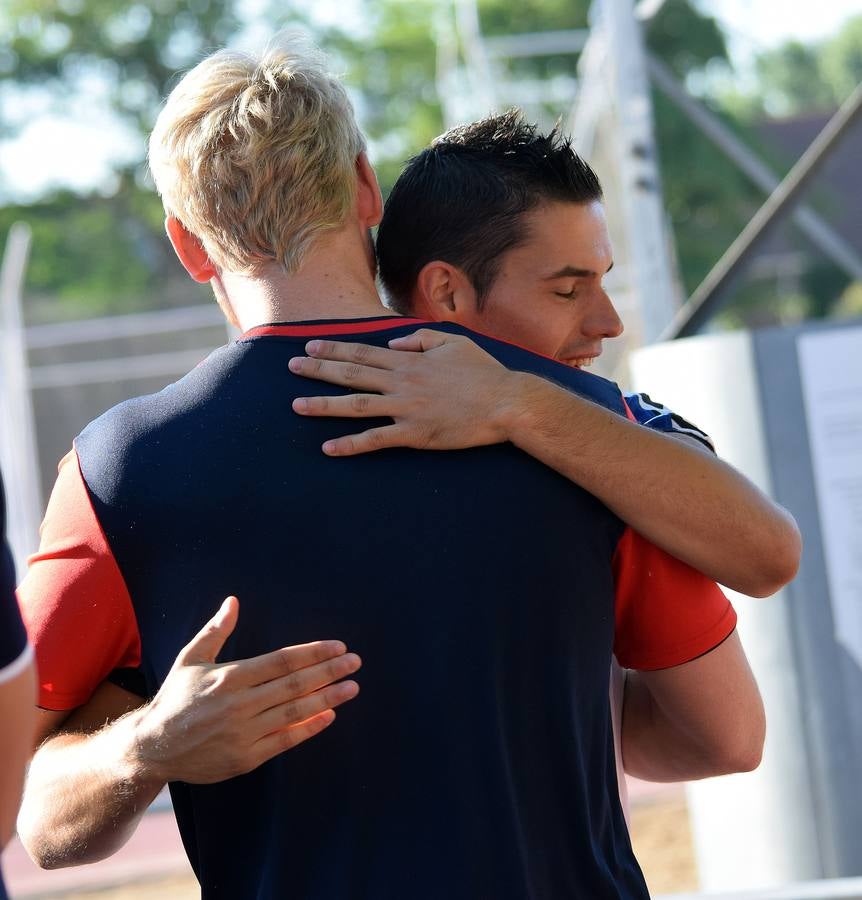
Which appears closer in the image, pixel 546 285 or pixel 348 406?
pixel 348 406

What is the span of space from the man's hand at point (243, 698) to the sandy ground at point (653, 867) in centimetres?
472

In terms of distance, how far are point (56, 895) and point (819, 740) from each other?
175 inches

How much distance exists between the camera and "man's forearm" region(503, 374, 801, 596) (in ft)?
5.18

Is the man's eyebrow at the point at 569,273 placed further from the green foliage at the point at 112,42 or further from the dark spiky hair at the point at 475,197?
the green foliage at the point at 112,42

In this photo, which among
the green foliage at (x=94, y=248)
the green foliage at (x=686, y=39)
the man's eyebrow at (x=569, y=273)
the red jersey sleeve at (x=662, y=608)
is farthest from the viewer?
the green foliage at (x=94, y=248)

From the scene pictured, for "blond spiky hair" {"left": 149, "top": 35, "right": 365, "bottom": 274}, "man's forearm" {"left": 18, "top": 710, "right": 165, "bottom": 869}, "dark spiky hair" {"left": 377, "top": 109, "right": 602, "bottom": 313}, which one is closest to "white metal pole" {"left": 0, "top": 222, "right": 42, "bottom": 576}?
"dark spiky hair" {"left": 377, "top": 109, "right": 602, "bottom": 313}

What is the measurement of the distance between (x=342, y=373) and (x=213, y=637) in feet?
1.15

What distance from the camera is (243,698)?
1464mm

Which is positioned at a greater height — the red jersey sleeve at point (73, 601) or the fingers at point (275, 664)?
the red jersey sleeve at point (73, 601)

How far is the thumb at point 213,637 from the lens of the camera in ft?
4.76

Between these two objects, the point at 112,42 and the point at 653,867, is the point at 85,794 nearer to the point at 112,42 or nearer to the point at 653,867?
the point at 653,867

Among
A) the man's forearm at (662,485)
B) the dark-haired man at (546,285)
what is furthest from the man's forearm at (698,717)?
the man's forearm at (662,485)

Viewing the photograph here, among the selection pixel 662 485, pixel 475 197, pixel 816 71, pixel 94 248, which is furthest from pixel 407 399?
pixel 816 71

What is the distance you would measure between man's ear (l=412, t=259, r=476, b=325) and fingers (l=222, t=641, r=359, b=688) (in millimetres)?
712
